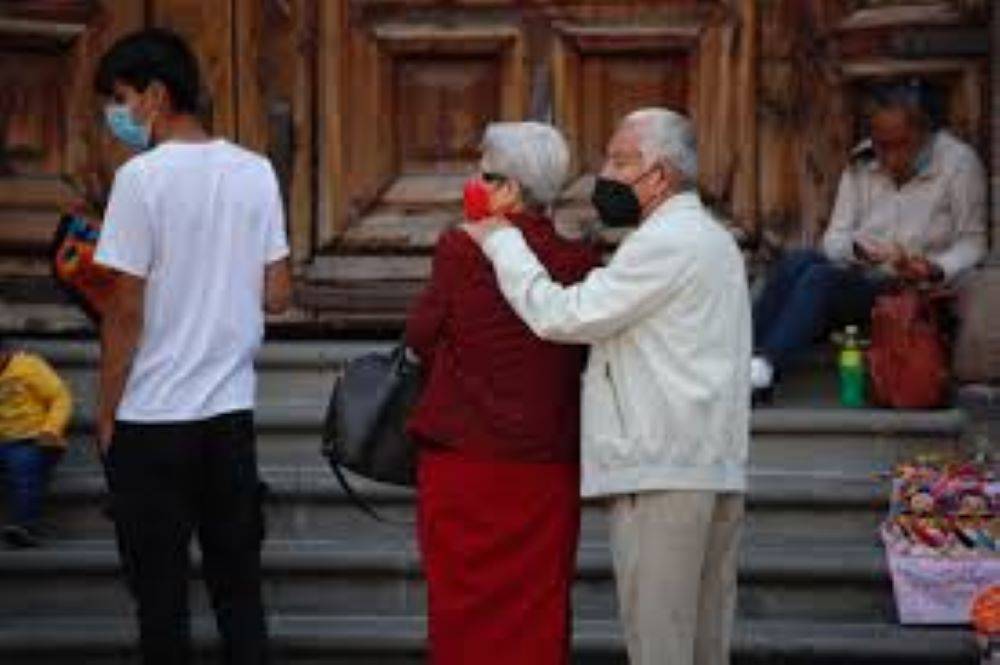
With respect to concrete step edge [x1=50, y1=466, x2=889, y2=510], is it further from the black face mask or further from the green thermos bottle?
the black face mask

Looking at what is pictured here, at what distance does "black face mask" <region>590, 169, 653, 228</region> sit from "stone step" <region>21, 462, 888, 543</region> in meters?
1.93

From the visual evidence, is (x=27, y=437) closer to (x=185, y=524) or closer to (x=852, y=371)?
(x=185, y=524)

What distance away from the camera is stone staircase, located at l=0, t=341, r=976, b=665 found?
7.04 metres

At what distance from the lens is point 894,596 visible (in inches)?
280

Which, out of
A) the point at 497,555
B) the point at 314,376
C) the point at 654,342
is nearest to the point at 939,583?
the point at 497,555

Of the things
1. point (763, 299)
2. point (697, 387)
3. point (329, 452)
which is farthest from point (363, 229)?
point (697, 387)

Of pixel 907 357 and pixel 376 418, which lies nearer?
pixel 376 418

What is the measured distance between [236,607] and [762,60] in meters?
3.20

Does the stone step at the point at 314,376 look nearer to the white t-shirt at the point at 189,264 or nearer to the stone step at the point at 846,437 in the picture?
the stone step at the point at 846,437

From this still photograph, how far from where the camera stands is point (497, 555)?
570cm

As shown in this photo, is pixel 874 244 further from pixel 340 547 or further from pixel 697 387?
pixel 697 387

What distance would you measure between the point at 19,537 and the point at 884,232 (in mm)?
2995

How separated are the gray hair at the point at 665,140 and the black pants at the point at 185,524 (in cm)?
124

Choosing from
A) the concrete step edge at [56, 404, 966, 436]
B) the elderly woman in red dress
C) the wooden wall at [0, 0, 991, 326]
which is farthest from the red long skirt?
the wooden wall at [0, 0, 991, 326]
